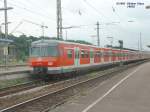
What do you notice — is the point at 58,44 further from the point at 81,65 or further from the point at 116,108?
the point at 116,108

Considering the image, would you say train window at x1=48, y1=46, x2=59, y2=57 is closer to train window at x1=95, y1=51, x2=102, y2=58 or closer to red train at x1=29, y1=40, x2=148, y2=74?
red train at x1=29, y1=40, x2=148, y2=74

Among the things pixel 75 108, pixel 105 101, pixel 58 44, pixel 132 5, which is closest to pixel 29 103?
pixel 75 108

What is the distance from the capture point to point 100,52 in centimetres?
3806

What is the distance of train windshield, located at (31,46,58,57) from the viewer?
24.1 m

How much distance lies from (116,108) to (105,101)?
1834mm

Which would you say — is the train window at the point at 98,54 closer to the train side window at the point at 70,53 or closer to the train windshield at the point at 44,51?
the train side window at the point at 70,53

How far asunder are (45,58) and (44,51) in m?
0.52

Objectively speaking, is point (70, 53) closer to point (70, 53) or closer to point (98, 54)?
point (70, 53)

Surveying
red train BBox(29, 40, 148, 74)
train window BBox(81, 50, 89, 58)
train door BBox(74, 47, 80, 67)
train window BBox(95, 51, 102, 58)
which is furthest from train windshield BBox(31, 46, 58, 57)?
train window BBox(95, 51, 102, 58)

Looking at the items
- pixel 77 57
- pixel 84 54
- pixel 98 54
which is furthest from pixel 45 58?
pixel 98 54

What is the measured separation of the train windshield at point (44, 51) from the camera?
24095 mm

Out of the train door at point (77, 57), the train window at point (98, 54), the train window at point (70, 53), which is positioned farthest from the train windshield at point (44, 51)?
the train window at point (98, 54)

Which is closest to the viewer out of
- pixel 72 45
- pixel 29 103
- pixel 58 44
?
pixel 29 103

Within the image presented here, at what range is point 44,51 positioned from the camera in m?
24.6
